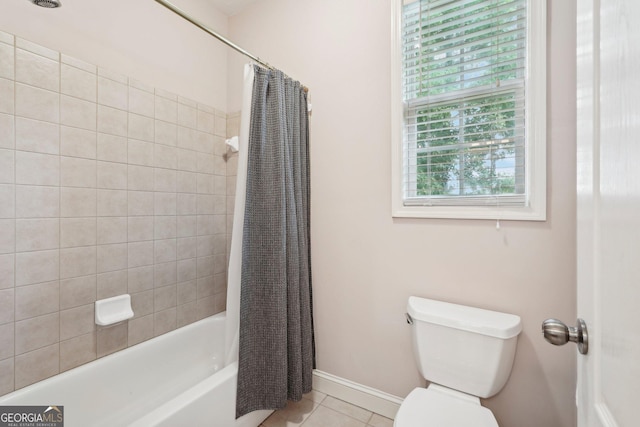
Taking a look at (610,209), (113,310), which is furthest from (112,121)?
(610,209)

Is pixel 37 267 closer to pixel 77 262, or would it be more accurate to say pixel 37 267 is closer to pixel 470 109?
pixel 77 262

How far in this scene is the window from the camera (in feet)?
4.07

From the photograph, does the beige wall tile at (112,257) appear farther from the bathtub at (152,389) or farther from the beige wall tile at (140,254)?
the bathtub at (152,389)

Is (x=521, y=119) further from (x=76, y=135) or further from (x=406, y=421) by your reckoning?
(x=76, y=135)

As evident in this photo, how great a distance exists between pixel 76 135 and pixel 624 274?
194 cm

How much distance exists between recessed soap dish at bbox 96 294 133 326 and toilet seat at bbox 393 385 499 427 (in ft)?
4.73

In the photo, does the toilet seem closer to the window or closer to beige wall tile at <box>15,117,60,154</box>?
the window

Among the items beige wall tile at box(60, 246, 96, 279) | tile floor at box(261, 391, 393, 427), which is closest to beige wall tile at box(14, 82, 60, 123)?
beige wall tile at box(60, 246, 96, 279)

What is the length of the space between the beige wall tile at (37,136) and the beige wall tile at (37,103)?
3 cm

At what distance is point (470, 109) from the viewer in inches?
54.9

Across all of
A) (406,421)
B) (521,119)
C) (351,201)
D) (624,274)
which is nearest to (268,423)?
(406,421)

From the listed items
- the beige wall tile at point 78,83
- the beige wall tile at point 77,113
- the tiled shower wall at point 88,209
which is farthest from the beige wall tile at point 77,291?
the beige wall tile at point 78,83

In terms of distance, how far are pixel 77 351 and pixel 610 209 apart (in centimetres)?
204

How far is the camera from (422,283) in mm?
1481
